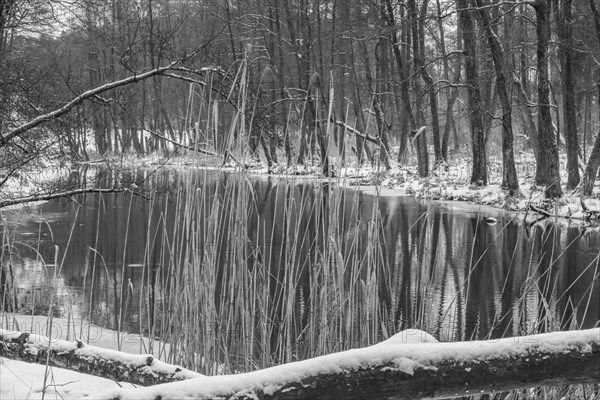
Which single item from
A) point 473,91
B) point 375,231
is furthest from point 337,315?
point 473,91

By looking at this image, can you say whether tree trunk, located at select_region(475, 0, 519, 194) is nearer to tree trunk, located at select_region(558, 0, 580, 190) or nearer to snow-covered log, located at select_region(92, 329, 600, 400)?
tree trunk, located at select_region(558, 0, 580, 190)

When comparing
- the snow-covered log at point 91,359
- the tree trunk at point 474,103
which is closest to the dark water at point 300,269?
the snow-covered log at point 91,359

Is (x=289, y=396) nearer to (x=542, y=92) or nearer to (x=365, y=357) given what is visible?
(x=365, y=357)

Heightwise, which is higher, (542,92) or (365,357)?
(542,92)

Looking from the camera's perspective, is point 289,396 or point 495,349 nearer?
point 289,396

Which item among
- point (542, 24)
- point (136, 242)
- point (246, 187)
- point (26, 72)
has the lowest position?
point (136, 242)

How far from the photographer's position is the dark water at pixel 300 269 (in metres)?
3.41

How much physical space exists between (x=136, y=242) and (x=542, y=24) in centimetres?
871

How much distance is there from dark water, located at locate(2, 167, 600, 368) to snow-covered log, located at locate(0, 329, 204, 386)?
28 centimetres

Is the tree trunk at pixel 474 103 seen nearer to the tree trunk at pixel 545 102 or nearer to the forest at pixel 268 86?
the forest at pixel 268 86

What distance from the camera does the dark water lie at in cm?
341

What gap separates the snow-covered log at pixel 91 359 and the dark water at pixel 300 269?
0.28 metres

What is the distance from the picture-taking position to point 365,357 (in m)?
1.62

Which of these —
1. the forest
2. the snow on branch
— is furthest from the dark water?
the snow on branch
